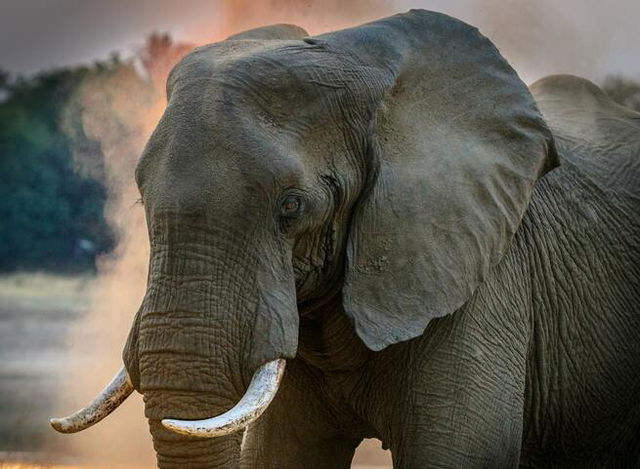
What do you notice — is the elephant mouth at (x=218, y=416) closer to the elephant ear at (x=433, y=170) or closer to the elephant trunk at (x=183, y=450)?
the elephant trunk at (x=183, y=450)

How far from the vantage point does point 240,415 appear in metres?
4.31

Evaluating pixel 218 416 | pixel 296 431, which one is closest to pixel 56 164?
pixel 296 431

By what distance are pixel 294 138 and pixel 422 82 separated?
617mm

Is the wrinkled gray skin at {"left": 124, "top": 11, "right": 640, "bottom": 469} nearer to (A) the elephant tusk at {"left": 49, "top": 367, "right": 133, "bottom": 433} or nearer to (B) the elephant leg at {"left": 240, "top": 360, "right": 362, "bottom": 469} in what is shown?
(B) the elephant leg at {"left": 240, "top": 360, "right": 362, "bottom": 469}

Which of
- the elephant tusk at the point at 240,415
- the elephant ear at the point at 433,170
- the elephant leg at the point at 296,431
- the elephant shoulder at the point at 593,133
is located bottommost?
the elephant leg at the point at 296,431

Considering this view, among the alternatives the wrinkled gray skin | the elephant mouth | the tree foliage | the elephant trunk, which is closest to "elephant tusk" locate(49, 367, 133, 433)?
the elephant mouth

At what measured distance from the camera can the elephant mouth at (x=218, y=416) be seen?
4281 millimetres

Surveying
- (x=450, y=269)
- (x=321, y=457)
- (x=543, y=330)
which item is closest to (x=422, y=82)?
(x=450, y=269)

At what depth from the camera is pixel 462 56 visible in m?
5.24

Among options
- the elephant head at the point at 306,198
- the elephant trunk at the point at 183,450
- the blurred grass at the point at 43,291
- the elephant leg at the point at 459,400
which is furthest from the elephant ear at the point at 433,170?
the blurred grass at the point at 43,291

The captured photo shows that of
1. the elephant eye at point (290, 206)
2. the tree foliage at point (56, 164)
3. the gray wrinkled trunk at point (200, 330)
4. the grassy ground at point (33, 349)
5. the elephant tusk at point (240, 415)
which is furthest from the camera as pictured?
the grassy ground at point (33, 349)

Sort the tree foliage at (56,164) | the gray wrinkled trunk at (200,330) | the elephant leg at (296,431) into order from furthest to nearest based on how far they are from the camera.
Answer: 1. the tree foliage at (56,164)
2. the elephant leg at (296,431)
3. the gray wrinkled trunk at (200,330)

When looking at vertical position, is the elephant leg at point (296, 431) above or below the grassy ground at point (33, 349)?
above

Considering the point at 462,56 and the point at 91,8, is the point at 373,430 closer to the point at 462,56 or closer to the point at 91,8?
the point at 462,56
